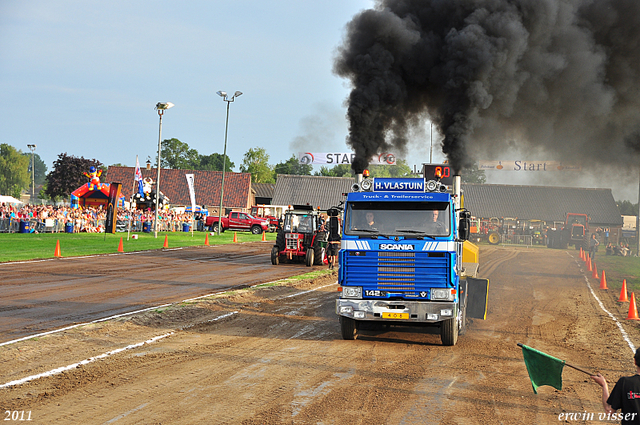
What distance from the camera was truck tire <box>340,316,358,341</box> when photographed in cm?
1011

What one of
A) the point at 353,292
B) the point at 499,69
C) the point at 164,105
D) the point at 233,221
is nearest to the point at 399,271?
the point at 353,292

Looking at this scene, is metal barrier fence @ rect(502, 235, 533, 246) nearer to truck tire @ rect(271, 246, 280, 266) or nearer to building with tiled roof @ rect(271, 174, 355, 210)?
building with tiled roof @ rect(271, 174, 355, 210)

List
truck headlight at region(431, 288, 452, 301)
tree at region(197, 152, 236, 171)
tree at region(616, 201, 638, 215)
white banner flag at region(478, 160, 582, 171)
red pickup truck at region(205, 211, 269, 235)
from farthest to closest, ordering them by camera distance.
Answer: tree at region(197, 152, 236, 171) < tree at region(616, 201, 638, 215) < white banner flag at region(478, 160, 582, 171) < red pickup truck at region(205, 211, 269, 235) < truck headlight at region(431, 288, 452, 301)

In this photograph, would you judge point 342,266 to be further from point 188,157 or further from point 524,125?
point 188,157

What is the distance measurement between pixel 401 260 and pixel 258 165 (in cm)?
10703

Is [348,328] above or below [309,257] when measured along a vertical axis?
below

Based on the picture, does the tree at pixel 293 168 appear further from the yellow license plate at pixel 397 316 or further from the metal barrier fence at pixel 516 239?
the yellow license plate at pixel 397 316

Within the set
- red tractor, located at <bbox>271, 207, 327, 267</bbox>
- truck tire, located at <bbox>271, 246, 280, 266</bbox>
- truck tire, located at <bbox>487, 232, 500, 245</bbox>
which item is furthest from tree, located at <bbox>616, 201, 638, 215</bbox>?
truck tire, located at <bbox>271, 246, 280, 266</bbox>

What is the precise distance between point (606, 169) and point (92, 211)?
3594 cm

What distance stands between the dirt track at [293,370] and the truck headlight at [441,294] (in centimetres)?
93

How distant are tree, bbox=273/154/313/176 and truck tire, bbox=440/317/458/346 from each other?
4256 inches

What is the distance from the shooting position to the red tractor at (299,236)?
82.2ft

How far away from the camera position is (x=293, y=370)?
782 cm

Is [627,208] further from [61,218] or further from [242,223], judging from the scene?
[61,218]
